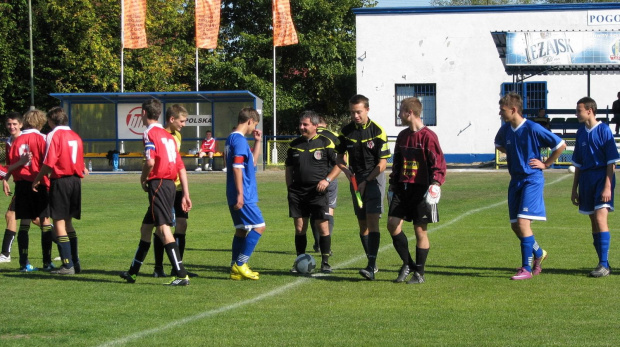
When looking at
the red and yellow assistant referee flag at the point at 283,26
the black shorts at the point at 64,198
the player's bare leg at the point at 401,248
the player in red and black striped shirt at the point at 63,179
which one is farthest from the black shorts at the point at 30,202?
the red and yellow assistant referee flag at the point at 283,26

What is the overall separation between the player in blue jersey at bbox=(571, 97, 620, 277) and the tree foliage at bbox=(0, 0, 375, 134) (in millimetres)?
41335

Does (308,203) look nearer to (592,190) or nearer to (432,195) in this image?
(432,195)

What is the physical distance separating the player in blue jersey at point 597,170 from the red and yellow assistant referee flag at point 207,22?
31790 mm

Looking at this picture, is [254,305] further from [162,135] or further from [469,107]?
[469,107]

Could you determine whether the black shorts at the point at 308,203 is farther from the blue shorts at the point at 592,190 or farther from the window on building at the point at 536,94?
the window on building at the point at 536,94

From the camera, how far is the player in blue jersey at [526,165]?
30.3 feet

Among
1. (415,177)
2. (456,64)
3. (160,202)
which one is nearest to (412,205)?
(415,177)

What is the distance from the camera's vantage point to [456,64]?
140 ft

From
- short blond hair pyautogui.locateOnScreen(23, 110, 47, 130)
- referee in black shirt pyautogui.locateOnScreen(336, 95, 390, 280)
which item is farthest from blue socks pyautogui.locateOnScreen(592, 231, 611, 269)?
short blond hair pyautogui.locateOnScreen(23, 110, 47, 130)

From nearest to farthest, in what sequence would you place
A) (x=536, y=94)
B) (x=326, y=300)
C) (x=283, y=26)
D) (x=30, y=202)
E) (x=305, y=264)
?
(x=326, y=300)
(x=305, y=264)
(x=30, y=202)
(x=536, y=94)
(x=283, y=26)

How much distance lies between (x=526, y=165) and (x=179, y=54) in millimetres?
46853

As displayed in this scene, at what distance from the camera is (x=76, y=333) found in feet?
21.8

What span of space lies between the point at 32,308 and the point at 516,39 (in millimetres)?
28772

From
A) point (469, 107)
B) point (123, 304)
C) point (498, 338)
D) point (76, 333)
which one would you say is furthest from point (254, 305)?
point (469, 107)
